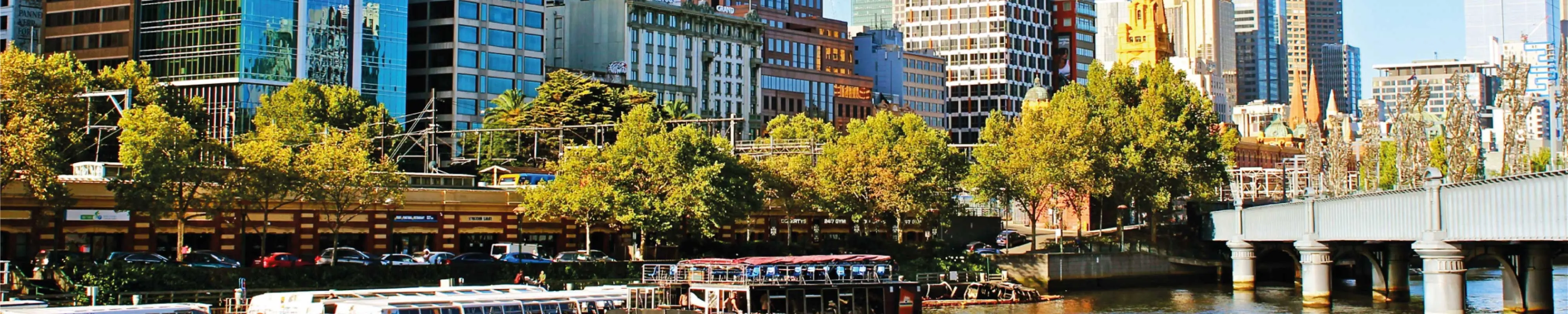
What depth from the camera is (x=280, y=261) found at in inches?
3366

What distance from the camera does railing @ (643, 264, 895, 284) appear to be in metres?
71.8

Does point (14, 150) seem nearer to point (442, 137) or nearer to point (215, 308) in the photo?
point (215, 308)

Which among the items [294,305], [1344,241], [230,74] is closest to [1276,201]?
[1344,241]

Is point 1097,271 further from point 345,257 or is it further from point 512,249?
point 345,257

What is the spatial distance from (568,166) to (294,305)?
116 ft

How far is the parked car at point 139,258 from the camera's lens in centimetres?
7594

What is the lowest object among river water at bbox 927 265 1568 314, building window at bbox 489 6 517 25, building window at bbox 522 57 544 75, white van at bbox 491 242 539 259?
river water at bbox 927 265 1568 314

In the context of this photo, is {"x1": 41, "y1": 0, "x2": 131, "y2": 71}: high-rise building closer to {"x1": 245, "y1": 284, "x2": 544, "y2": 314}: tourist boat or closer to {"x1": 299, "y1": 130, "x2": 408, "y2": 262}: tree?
{"x1": 299, "y1": 130, "x2": 408, "y2": 262}: tree

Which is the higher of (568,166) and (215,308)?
(568,166)

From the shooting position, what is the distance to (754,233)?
122375 millimetres

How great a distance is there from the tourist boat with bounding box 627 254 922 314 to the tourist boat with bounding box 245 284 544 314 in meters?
7.50

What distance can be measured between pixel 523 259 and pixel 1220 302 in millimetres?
38589

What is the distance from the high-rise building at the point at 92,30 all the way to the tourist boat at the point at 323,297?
8464 cm

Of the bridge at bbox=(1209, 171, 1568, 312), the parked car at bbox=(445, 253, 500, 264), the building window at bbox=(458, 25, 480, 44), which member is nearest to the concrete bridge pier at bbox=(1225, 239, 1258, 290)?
the bridge at bbox=(1209, 171, 1568, 312)
